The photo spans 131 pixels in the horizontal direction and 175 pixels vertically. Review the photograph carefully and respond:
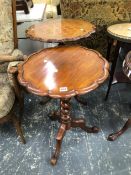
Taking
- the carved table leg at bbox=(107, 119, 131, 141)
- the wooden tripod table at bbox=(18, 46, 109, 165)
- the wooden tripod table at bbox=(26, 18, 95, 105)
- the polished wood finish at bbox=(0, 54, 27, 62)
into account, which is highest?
the wooden tripod table at bbox=(26, 18, 95, 105)

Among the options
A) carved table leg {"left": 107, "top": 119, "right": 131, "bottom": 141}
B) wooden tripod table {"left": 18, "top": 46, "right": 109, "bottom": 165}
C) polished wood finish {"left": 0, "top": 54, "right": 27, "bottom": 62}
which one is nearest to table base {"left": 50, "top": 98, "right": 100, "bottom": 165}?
wooden tripod table {"left": 18, "top": 46, "right": 109, "bottom": 165}

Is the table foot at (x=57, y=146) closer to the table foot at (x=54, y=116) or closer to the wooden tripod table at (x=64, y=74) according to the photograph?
the wooden tripod table at (x=64, y=74)

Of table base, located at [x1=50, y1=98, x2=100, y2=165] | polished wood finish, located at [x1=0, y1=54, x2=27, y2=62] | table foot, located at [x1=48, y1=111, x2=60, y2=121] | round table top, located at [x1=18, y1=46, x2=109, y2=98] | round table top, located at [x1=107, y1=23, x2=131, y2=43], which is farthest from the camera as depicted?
table foot, located at [x1=48, y1=111, x2=60, y2=121]

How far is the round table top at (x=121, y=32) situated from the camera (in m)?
1.79

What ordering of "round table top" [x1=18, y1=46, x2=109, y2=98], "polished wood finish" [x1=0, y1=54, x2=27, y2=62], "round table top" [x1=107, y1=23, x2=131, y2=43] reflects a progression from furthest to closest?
"round table top" [x1=107, y1=23, x2=131, y2=43] → "polished wood finish" [x1=0, y1=54, x2=27, y2=62] → "round table top" [x1=18, y1=46, x2=109, y2=98]

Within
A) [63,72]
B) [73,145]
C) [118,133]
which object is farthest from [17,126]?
[118,133]

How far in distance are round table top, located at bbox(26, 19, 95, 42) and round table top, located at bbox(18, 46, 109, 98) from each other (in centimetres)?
12

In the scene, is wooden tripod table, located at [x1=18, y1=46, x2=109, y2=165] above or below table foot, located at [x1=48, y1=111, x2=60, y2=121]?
above

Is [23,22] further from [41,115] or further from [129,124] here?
[129,124]

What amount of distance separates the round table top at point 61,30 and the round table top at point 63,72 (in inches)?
4.8

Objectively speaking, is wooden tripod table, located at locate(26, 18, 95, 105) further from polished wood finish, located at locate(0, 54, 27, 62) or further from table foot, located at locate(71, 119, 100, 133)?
table foot, located at locate(71, 119, 100, 133)

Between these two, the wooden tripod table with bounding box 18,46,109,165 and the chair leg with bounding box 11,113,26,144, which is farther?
the chair leg with bounding box 11,113,26,144

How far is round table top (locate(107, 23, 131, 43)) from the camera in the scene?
1787 mm

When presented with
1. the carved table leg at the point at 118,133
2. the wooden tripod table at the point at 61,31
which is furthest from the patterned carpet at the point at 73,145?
the wooden tripod table at the point at 61,31
